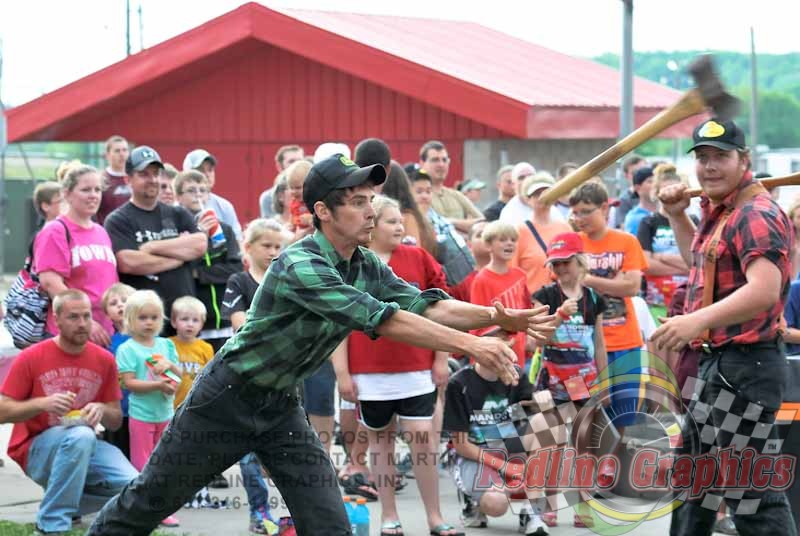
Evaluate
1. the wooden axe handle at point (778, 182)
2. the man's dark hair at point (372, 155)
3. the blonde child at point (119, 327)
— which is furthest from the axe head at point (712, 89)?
the blonde child at point (119, 327)

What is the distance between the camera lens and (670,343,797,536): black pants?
5.55 m

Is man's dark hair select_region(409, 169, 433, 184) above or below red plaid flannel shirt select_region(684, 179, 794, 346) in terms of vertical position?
above

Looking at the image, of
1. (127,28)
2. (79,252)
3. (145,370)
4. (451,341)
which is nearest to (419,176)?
(79,252)

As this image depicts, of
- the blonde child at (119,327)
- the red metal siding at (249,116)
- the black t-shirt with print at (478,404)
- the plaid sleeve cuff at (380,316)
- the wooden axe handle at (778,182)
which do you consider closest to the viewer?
the plaid sleeve cuff at (380,316)

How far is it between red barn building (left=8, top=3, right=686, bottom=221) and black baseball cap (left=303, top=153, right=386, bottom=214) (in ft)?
38.0

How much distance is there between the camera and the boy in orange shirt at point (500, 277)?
25.3 feet

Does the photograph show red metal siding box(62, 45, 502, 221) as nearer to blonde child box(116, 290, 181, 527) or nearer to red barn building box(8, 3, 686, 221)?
red barn building box(8, 3, 686, 221)

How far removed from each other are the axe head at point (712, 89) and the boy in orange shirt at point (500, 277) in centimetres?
253

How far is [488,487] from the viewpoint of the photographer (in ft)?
24.1

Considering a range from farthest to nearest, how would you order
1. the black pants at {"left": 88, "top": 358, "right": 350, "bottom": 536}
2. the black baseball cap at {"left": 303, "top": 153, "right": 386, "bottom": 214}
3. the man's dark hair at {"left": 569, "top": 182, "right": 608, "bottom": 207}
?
the man's dark hair at {"left": 569, "top": 182, "right": 608, "bottom": 207}, the black pants at {"left": 88, "top": 358, "right": 350, "bottom": 536}, the black baseball cap at {"left": 303, "top": 153, "right": 386, "bottom": 214}

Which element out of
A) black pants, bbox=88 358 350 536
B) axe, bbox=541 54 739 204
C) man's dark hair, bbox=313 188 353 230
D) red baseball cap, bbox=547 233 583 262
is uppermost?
axe, bbox=541 54 739 204

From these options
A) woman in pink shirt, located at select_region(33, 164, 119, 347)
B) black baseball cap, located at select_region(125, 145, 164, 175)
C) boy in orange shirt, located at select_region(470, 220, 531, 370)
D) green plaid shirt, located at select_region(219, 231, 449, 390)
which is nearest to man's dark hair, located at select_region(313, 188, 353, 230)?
green plaid shirt, located at select_region(219, 231, 449, 390)

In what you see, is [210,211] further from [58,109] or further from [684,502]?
[58,109]

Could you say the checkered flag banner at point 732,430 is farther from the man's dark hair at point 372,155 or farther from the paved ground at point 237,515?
the man's dark hair at point 372,155
